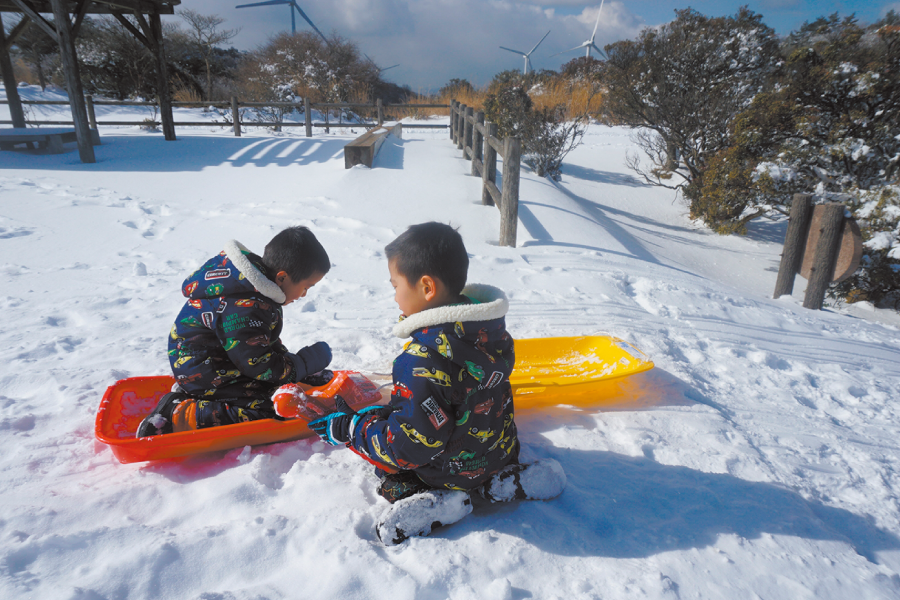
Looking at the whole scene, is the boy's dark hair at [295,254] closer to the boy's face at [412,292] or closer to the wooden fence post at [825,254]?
the boy's face at [412,292]

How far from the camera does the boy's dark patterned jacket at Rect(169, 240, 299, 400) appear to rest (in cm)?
180

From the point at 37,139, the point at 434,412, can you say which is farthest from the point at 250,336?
the point at 37,139

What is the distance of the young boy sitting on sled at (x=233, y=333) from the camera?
1.81 meters

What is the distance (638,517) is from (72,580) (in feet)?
5.29

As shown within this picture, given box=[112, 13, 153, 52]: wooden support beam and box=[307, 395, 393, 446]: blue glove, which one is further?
box=[112, 13, 153, 52]: wooden support beam

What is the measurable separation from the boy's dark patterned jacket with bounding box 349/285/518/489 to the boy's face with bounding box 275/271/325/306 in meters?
0.65

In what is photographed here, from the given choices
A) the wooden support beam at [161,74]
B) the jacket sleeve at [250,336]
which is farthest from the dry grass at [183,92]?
the jacket sleeve at [250,336]

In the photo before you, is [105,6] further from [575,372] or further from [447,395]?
[447,395]

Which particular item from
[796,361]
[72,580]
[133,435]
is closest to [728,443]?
[796,361]

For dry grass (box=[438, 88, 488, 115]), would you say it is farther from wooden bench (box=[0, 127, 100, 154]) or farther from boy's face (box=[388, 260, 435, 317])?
boy's face (box=[388, 260, 435, 317])

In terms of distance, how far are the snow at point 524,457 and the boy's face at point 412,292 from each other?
2.30 feet

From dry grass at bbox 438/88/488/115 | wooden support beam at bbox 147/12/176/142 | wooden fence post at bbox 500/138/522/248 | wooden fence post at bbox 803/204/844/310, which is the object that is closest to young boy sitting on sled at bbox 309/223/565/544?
wooden fence post at bbox 500/138/522/248

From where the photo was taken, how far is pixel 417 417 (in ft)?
4.35

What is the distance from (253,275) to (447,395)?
3.00ft
